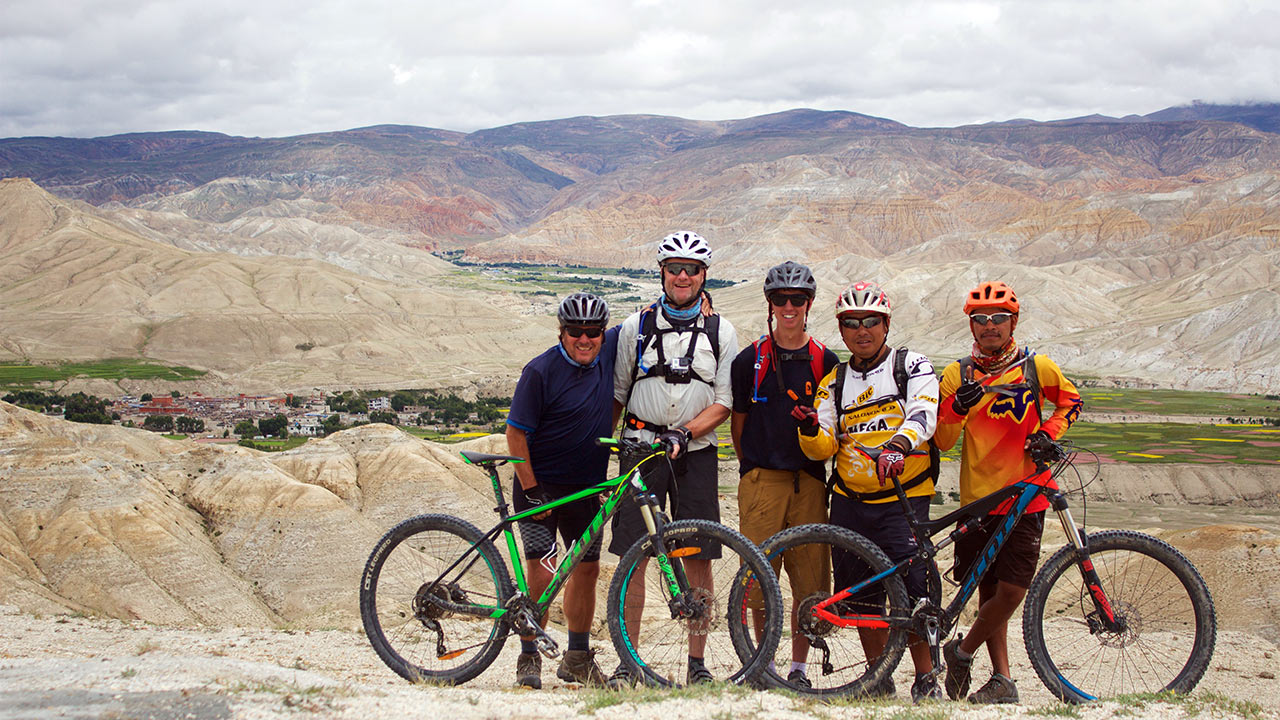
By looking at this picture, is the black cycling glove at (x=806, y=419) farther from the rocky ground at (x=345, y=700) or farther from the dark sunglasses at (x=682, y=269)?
the rocky ground at (x=345, y=700)

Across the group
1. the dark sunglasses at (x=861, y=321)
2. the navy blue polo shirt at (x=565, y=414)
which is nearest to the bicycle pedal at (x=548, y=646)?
the navy blue polo shirt at (x=565, y=414)

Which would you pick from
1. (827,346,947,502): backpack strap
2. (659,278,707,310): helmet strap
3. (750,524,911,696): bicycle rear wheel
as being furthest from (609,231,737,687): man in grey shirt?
(827,346,947,502): backpack strap

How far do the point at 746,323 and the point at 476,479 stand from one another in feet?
312

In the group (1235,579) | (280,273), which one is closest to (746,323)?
(280,273)

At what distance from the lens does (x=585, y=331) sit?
7.29 meters

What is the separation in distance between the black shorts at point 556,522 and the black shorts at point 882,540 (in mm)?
2033

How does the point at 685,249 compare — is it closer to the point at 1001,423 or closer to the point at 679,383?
the point at 679,383

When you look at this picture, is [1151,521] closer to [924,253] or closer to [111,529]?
[111,529]

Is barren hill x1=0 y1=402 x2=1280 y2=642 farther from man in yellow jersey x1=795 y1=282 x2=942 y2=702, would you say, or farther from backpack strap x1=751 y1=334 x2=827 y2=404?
backpack strap x1=751 y1=334 x2=827 y2=404

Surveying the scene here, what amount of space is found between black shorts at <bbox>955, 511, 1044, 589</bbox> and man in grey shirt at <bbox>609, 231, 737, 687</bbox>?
205cm

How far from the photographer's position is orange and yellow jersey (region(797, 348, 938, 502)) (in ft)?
22.9

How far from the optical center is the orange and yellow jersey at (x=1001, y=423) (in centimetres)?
708

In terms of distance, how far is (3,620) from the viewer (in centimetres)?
1420

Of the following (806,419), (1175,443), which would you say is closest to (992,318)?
(806,419)
